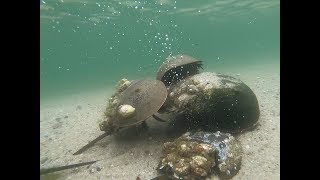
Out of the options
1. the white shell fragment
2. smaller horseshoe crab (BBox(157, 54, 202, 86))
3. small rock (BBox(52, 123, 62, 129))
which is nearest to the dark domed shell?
the white shell fragment

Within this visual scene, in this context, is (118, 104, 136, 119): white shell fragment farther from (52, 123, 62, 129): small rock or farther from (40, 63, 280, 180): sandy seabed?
(52, 123, 62, 129): small rock

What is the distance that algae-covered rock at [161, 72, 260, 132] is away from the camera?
6625mm

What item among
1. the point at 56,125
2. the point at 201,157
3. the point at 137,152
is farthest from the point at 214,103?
the point at 56,125

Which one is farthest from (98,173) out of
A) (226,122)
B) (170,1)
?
(170,1)

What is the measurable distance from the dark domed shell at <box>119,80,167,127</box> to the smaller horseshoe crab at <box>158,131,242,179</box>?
95cm

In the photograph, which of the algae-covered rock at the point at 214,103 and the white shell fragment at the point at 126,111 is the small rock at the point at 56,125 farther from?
the algae-covered rock at the point at 214,103
